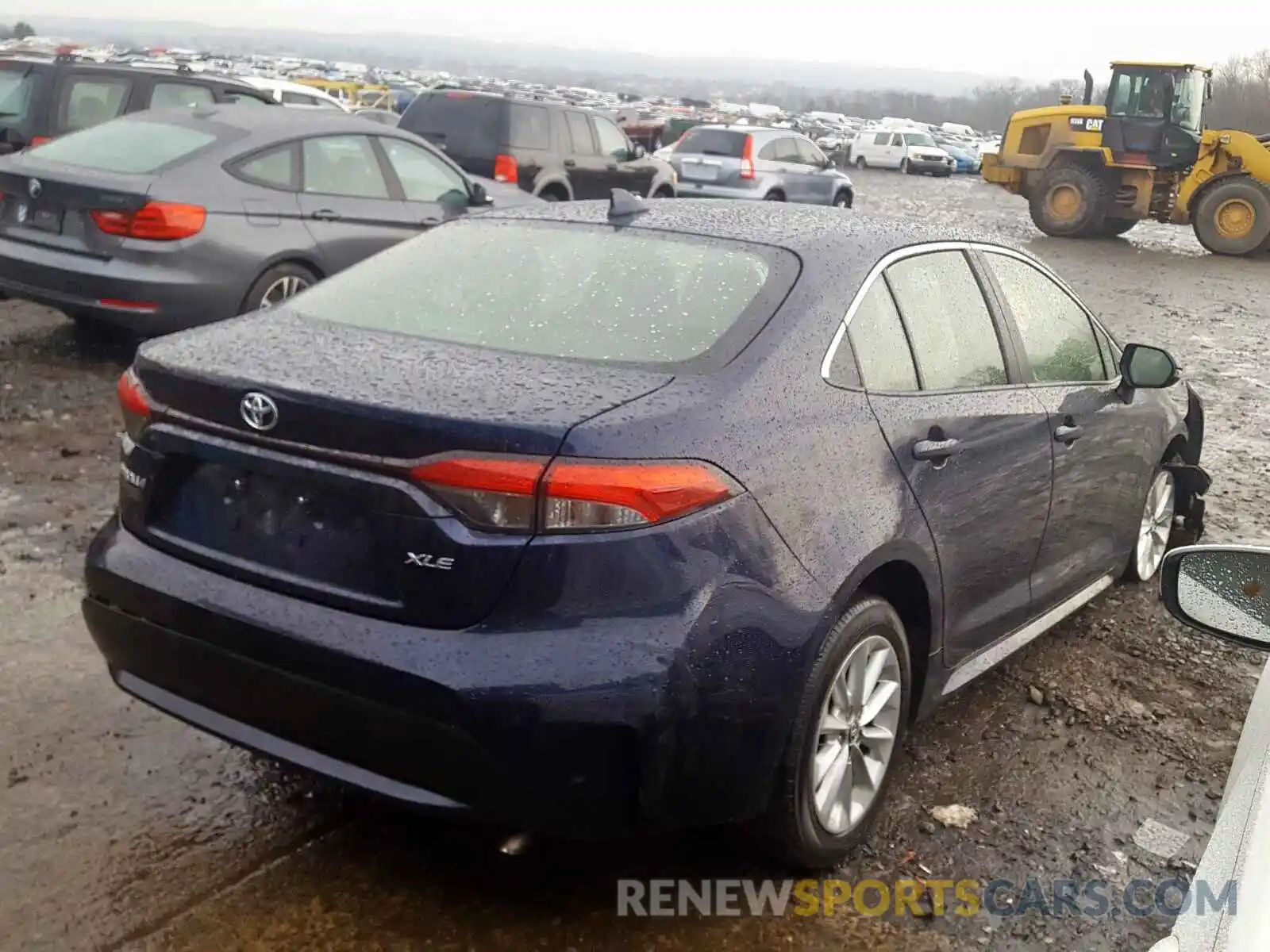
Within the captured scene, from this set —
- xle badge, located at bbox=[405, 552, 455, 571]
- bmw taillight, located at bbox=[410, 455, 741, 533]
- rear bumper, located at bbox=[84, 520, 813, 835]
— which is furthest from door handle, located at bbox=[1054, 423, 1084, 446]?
xle badge, located at bbox=[405, 552, 455, 571]

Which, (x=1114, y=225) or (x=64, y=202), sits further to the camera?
(x=1114, y=225)

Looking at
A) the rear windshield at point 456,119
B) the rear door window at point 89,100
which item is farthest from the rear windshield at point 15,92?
the rear windshield at point 456,119

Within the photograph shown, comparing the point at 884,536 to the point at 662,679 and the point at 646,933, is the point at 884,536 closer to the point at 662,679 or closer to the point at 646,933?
the point at 662,679

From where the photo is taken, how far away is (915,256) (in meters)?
3.62

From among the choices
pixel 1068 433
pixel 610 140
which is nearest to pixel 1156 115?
pixel 610 140

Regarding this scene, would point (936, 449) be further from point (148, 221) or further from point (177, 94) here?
point (177, 94)

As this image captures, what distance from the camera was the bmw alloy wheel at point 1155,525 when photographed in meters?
5.14

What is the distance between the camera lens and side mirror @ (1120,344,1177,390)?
433cm

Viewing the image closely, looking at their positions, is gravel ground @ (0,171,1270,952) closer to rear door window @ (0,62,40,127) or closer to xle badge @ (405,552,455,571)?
xle badge @ (405,552,455,571)

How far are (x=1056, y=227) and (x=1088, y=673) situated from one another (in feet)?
59.8

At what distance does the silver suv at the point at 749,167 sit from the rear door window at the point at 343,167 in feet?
37.6

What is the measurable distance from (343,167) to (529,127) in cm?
618

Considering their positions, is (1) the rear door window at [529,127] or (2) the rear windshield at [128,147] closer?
(2) the rear windshield at [128,147]

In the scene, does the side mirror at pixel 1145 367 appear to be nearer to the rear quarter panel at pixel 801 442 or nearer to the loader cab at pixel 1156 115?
the rear quarter panel at pixel 801 442
